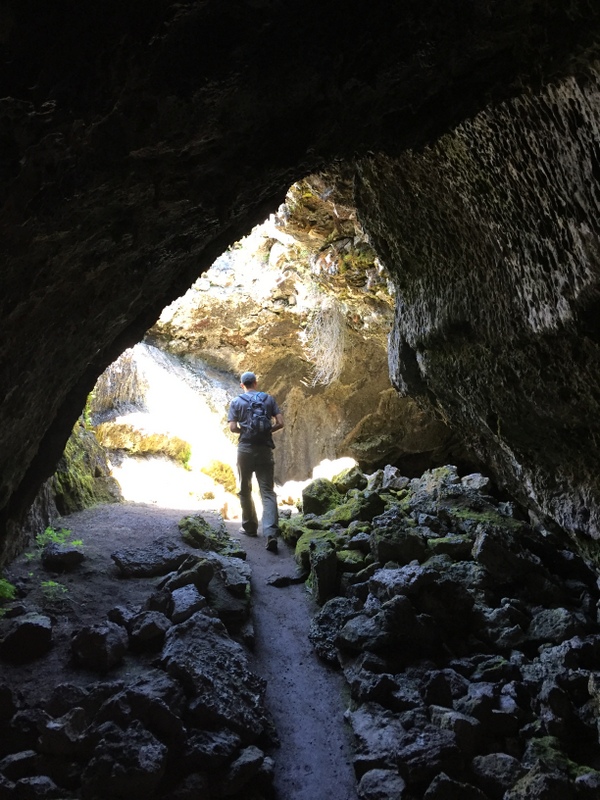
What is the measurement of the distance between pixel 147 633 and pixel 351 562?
260 cm

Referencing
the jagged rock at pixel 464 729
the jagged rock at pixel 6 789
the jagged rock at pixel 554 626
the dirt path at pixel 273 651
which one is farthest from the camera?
the jagged rock at pixel 554 626

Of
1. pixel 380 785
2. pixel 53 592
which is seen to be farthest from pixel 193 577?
pixel 380 785

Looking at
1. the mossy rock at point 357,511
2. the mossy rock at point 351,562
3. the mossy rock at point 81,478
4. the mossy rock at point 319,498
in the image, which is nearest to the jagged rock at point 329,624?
the mossy rock at point 351,562

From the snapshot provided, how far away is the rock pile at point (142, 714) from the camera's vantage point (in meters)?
3.23

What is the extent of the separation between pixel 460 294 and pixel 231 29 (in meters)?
2.98

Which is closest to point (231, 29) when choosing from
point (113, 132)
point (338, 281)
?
point (113, 132)

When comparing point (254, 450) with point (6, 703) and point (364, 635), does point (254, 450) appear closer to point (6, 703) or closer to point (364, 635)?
point (364, 635)

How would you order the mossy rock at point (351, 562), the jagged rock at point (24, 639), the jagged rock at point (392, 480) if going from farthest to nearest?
the jagged rock at point (392, 480)
the mossy rock at point (351, 562)
the jagged rock at point (24, 639)

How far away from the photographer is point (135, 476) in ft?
39.0

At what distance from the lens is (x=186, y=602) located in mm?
5027

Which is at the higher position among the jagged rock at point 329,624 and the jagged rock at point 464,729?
the jagged rock at point 329,624

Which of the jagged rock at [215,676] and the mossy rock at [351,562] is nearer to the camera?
the jagged rock at [215,676]

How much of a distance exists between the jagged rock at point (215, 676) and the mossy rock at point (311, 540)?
2.28 meters

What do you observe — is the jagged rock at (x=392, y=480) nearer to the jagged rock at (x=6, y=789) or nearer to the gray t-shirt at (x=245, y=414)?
the gray t-shirt at (x=245, y=414)
